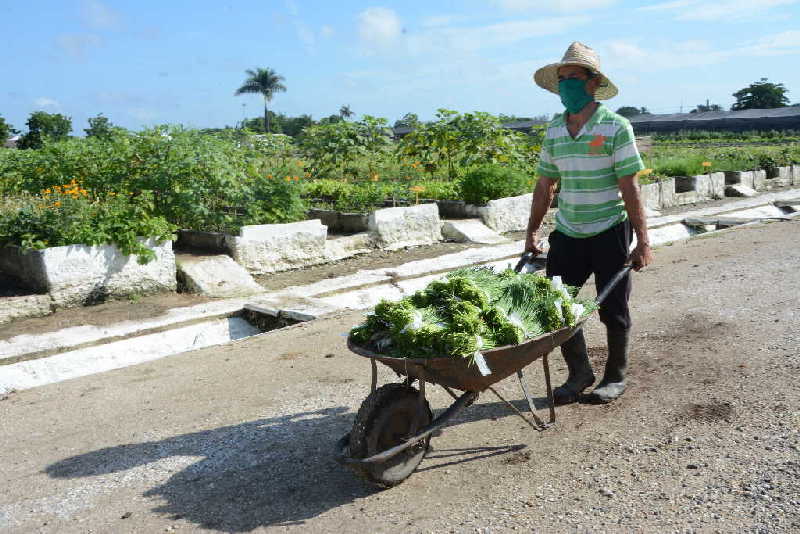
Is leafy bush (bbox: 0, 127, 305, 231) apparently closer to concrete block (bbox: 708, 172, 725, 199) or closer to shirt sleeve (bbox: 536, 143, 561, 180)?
shirt sleeve (bbox: 536, 143, 561, 180)

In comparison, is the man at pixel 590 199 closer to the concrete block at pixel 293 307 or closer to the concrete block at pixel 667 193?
the concrete block at pixel 293 307

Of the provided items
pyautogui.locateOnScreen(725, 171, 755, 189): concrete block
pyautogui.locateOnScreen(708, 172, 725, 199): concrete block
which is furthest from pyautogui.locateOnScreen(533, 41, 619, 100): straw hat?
pyautogui.locateOnScreen(725, 171, 755, 189): concrete block

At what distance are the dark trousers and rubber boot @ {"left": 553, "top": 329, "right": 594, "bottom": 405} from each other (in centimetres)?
23

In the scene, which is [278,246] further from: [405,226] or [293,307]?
[405,226]

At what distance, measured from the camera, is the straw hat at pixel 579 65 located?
425 centimetres

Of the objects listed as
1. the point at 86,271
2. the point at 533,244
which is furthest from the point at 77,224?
the point at 533,244

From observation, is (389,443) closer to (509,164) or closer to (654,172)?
(509,164)

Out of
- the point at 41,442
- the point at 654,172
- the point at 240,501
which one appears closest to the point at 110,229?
the point at 41,442

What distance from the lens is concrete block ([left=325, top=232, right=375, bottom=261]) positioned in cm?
955

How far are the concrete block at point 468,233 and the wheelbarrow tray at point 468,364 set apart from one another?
7.12 m

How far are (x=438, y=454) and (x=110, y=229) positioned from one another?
478 cm

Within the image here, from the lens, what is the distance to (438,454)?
13.2 feet

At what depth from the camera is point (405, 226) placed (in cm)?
1046

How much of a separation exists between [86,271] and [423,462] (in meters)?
4.59
